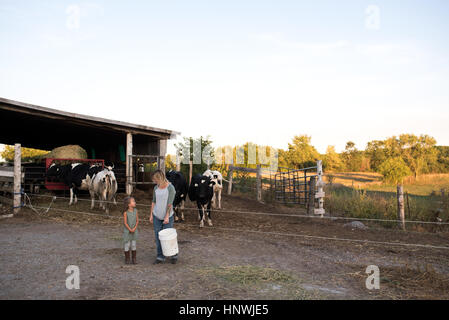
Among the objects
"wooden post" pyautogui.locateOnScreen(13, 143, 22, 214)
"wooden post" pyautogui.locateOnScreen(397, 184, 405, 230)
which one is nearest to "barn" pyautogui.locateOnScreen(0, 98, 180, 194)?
"wooden post" pyautogui.locateOnScreen(13, 143, 22, 214)

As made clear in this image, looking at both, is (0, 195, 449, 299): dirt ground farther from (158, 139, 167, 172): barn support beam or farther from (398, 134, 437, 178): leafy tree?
(398, 134, 437, 178): leafy tree

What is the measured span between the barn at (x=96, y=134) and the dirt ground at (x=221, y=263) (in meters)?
4.53

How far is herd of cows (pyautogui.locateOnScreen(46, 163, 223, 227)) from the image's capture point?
403 inches

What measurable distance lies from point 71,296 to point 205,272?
6.33 feet

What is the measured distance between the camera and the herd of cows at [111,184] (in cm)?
1024

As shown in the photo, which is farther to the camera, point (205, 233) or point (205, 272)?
point (205, 233)

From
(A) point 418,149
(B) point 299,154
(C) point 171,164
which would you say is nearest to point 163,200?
(C) point 171,164

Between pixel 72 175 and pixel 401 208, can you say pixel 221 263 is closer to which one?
pixel 401 208

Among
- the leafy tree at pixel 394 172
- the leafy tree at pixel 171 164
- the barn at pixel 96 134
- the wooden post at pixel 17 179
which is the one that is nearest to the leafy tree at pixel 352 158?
the leafy tree at pixel 394 172

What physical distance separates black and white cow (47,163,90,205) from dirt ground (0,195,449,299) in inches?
111

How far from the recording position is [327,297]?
4.29 metres

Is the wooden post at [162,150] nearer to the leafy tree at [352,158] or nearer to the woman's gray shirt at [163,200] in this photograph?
the woman's gray shirt at [163,200]
